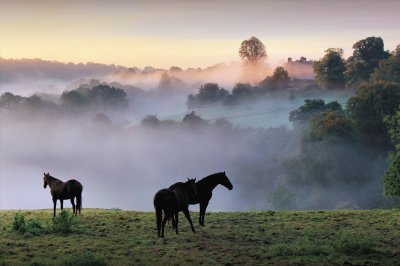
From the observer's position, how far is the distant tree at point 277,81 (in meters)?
191

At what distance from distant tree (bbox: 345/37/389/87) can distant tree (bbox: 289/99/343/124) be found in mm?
22158

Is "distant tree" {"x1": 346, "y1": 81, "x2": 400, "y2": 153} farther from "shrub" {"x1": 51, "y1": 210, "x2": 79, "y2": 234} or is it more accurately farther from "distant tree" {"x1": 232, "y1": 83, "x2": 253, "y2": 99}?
"distant tree" {"x1": 232, "y1": 83, "x2": 253, "y2": 99}

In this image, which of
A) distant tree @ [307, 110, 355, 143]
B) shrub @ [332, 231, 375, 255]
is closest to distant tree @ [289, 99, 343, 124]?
distant tree @ [307, 110, 355, 143]

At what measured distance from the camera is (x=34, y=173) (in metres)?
181

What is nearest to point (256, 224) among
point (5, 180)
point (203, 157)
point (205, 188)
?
point (205, 188)

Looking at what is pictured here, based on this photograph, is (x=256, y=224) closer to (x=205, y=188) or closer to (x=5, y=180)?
(x=205, y=188)

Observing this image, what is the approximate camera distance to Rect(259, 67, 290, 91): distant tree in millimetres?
190750

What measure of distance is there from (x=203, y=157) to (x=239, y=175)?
34763 millimetres

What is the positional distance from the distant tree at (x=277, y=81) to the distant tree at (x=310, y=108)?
70.1 metres

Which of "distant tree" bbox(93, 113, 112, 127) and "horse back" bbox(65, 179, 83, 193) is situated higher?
"distant tree" bbox(93, 113, 112, 127)

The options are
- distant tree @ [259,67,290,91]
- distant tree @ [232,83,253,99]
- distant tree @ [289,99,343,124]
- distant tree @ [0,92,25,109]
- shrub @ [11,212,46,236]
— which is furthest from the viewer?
distant tree @ [0,92,25,109]

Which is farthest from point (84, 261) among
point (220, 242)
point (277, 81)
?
point (277, 81)

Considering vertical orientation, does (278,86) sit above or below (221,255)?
above

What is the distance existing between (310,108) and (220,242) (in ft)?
307
